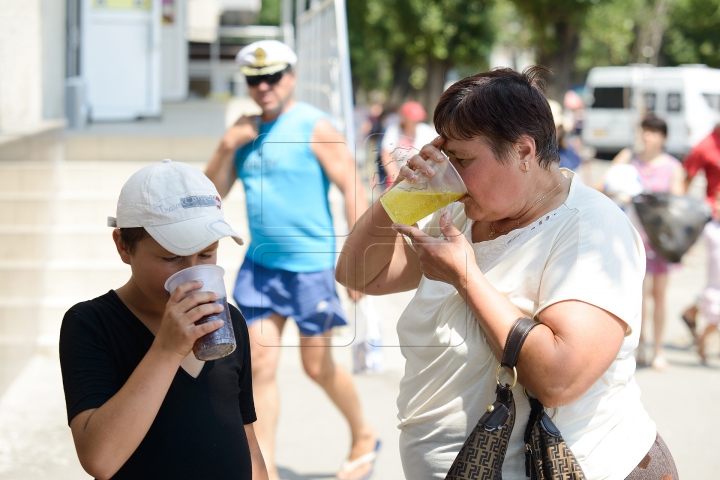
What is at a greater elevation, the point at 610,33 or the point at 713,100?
the point at 610,33

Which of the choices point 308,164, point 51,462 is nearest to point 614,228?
point 308,164

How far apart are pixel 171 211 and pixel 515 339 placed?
799mm

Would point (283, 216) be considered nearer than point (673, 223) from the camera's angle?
Yes

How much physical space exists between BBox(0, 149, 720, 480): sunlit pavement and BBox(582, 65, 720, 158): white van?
1821 centimetres

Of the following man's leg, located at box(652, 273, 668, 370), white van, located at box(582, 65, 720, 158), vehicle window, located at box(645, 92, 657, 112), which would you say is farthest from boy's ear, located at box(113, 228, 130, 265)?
vehicle window, located at box(645, 92, 657, 112)

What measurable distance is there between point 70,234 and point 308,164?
3127mm

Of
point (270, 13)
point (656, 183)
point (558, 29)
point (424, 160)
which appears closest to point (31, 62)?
point (656, 183)

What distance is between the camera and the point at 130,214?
1698 millimetres

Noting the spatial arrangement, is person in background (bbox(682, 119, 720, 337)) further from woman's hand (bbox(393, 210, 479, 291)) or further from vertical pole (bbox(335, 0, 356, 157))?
woman's hand (bbox(393, 210, 479, 291))

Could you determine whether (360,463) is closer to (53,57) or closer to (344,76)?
(344,76)

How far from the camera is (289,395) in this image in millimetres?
5320

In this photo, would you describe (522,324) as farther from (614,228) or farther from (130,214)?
(130,214)

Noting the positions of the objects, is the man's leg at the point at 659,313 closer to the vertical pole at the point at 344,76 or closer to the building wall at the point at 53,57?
the vertical pole at the point at 344,76

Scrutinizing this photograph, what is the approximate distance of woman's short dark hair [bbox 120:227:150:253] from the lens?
1722 mm
